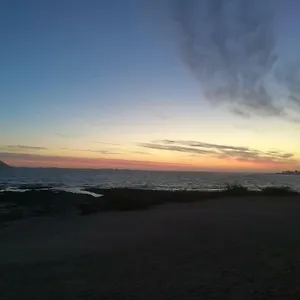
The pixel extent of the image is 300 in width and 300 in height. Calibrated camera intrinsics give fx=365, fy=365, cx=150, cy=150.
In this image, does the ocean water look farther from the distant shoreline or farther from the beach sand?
the beach sand

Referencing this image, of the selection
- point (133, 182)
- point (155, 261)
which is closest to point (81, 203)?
point (155, 261)

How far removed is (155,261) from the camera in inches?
369

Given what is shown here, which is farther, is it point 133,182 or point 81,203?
point 133,182

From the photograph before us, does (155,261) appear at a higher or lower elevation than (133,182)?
lower

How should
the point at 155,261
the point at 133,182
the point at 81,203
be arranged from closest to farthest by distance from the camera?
1. the point at 155,261
2. the point at 81,203
3. the point at 133,182

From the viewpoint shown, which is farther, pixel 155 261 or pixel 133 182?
pixel 133 182

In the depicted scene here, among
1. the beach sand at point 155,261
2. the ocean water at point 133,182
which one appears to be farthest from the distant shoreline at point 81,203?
the ocean water at point 133,182

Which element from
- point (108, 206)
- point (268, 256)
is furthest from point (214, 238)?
point (108, 206)

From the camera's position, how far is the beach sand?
7016mm

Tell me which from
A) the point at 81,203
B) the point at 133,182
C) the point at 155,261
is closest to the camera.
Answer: the point at 155,261

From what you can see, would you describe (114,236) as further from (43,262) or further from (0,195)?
(0,195)

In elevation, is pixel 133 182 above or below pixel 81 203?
above

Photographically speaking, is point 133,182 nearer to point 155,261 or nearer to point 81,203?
point 81,203

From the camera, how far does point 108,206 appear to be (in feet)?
85.3
